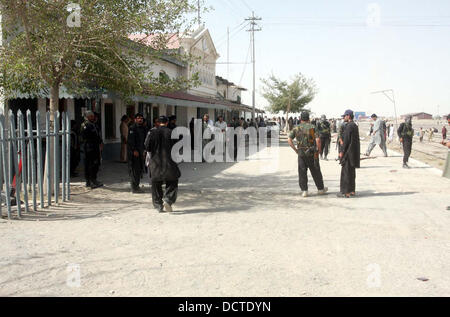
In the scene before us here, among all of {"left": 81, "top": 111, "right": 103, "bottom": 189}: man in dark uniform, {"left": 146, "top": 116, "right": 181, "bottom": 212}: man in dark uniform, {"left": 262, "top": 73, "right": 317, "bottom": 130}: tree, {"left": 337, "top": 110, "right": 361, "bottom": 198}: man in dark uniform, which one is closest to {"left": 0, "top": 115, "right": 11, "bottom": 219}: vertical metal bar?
{"left": 146, "top": 116, "right": 181, "bottom": 212}: man in dark uniform

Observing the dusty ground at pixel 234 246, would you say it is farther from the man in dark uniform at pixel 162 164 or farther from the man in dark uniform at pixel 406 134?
the man in dark uniform at pixel 406 134

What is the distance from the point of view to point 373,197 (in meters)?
9.18

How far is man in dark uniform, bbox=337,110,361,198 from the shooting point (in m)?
9.15

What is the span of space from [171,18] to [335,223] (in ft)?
17.5

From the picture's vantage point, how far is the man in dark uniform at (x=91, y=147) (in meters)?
9.75

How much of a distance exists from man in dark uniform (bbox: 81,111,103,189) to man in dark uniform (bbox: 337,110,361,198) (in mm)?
5177

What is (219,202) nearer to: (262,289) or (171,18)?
(171,18)

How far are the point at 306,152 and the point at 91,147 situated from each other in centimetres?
454

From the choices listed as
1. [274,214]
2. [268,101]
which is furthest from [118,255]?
[268,101]

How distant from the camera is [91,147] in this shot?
32.2ft

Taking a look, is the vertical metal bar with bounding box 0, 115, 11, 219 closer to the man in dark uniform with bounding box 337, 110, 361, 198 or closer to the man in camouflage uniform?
the man in camouflage uniform

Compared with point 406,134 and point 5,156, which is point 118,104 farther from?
point 5,156

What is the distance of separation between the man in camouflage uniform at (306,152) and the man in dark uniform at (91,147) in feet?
13.6

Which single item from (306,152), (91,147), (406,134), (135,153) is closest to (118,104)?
(91,147)
